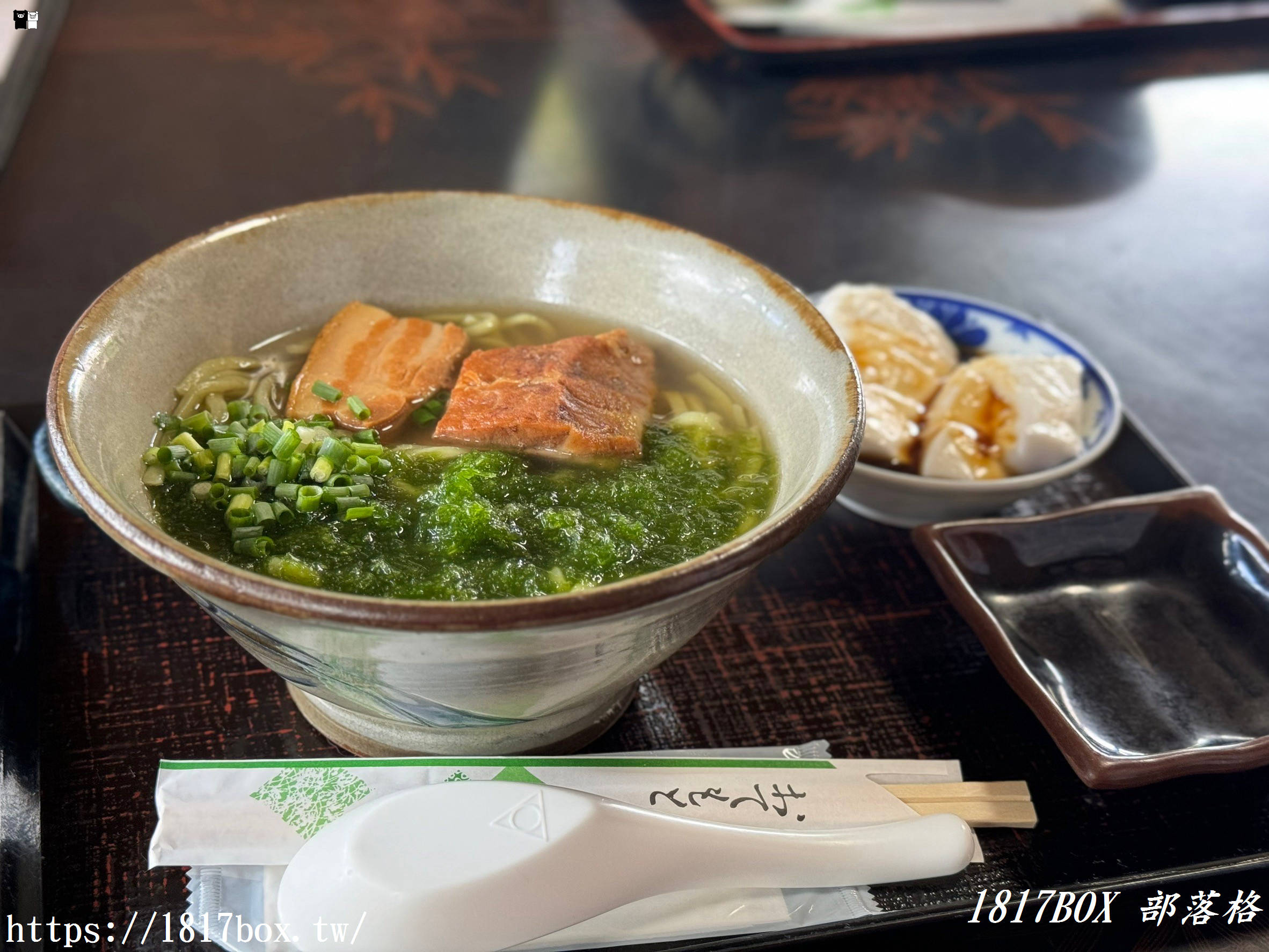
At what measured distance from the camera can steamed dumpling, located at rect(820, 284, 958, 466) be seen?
6.80 feet

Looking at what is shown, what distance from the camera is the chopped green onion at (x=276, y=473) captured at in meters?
1.46

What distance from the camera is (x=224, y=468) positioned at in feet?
4.83

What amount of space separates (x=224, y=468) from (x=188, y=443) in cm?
6

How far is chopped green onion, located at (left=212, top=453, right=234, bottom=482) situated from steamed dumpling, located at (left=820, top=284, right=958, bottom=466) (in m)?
1.15

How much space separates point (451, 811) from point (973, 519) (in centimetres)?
113

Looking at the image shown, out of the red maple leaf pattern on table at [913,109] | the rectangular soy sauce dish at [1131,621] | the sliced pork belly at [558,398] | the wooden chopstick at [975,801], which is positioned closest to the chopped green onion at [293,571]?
the sliced pork belly at [558,398]

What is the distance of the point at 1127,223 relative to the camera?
3.36 metres

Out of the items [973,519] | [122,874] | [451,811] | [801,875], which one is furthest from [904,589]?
[122,874]

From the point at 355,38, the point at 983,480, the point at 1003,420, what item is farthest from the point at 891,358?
the point at 355,38

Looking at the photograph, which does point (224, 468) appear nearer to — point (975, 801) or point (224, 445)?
point (224, 445)

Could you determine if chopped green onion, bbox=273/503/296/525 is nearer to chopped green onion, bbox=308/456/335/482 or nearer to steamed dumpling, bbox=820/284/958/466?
chopped green onion, bbox=308/456/335/482

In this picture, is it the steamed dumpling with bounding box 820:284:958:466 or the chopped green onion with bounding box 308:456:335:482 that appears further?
the steamed dumpling with bounding box 820:284:958:466

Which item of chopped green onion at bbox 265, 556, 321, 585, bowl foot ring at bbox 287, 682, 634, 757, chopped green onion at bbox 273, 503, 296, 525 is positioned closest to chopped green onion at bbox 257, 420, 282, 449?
chopped green onion at bbox 273, 503, 296, 525

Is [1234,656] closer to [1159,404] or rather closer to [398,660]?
[1159,404]
